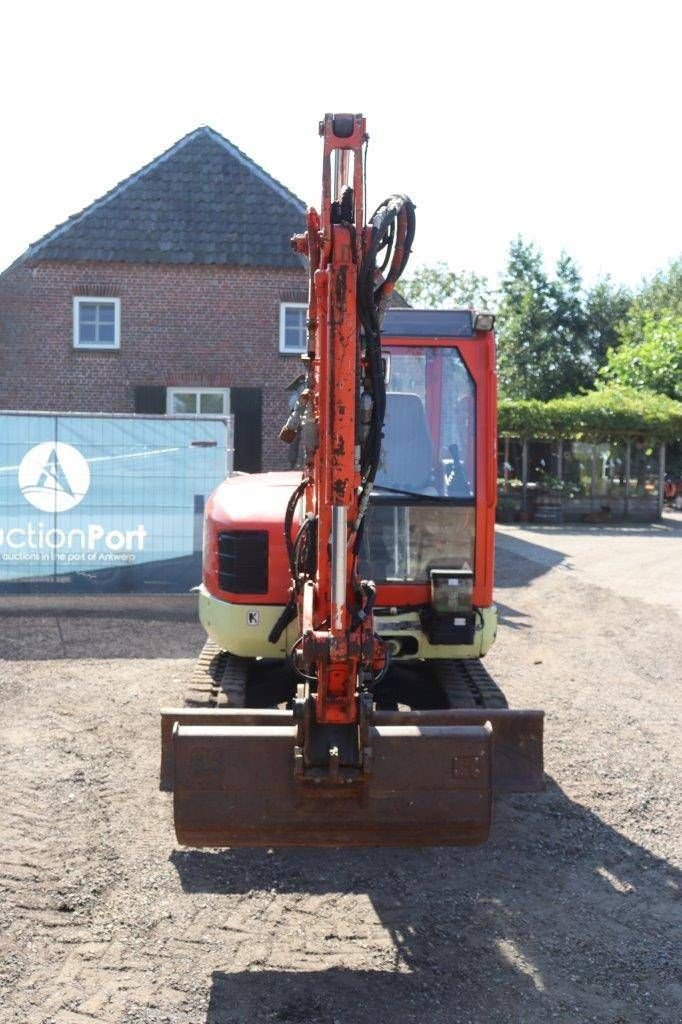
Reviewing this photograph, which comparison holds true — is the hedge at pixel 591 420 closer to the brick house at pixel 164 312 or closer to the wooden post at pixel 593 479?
the wooden post at pixel 593 479

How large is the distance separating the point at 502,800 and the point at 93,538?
7.37 metres

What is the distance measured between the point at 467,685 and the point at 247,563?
1.52 metres

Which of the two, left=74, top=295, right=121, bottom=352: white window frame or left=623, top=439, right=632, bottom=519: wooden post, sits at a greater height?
left=74, top=295, right=121, bottom=352: white window frame

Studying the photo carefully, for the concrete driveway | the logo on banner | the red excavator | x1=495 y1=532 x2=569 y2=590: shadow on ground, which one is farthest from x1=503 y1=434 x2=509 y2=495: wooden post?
the red excavator

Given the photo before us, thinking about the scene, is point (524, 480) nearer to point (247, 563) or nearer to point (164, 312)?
point (164, 312)

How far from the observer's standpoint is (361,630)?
495 centimetres

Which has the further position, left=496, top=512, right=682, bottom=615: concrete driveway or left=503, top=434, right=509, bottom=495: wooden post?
left=503, top=434, right=509, bottom=495: wooden post

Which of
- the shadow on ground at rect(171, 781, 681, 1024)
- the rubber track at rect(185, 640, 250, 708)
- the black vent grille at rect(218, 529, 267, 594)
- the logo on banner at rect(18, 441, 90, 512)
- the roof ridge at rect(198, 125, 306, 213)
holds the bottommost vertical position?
the shadow on ground at rect(171, 781, 681, 1024)

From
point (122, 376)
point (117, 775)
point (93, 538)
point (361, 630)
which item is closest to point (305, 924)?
point (361, 630)

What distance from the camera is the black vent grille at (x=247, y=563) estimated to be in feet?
21.5

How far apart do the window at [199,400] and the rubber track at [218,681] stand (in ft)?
52.6

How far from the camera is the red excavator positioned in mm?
4797

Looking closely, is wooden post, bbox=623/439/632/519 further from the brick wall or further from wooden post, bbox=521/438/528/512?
the brick wall

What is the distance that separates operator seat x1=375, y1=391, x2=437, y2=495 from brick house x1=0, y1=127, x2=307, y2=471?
16372 millimetres
